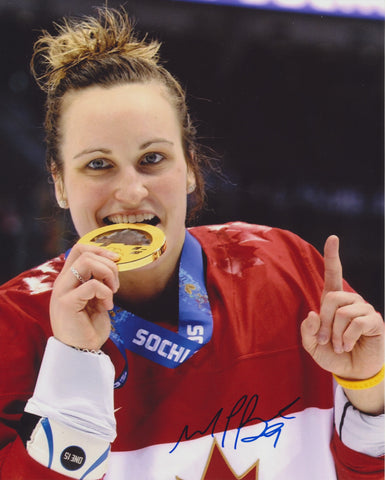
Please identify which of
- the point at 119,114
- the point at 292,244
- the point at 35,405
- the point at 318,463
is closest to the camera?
the point at 35,405

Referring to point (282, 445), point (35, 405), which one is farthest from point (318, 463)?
point (35, 405)

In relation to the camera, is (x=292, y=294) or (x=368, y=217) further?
(x=368, y=217)

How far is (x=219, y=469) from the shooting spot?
943mm

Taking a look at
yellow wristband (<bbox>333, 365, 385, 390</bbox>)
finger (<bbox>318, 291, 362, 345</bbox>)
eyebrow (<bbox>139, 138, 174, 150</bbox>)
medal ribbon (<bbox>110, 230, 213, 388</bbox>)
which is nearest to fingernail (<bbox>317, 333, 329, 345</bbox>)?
finger (<bbox>318, 291, 362, 345</bbox>)

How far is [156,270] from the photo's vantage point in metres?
1.03

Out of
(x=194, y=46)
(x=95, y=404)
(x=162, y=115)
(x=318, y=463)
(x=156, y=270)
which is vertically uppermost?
(x=194, y=46)

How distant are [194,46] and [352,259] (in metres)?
0.67

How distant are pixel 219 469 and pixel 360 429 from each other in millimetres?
279

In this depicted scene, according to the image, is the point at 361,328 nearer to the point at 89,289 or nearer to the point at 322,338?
the point at 322,338

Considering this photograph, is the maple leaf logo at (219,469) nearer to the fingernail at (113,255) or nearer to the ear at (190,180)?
the fingernail at (113,255)

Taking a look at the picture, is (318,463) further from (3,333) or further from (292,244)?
(3,333)

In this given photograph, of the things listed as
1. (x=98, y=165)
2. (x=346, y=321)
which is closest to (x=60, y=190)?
(x=98, y=165)

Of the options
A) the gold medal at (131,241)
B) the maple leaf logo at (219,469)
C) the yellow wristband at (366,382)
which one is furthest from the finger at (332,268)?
the maple leaf logo at (219,469)
